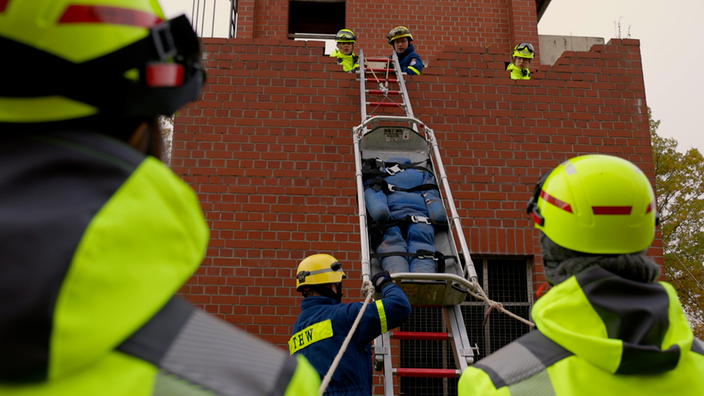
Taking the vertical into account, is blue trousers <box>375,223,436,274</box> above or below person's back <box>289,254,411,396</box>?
above

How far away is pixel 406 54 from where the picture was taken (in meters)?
6.67

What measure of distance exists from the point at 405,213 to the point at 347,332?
119 cm

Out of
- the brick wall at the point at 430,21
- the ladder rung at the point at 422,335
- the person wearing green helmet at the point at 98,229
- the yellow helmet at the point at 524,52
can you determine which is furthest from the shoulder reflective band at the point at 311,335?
the brick wall at the point at 430,21

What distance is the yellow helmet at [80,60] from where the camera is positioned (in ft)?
2.09

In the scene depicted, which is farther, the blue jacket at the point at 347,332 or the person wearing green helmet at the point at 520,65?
the person wearing green helmet at the point at 520,65

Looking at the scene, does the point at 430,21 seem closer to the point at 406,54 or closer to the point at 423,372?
the point at 406,54

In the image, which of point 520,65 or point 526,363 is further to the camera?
point 520,65

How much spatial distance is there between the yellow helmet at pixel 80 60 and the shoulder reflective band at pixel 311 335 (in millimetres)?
2864

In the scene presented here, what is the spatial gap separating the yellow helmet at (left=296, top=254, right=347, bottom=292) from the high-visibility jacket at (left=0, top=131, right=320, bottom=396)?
3093 mm

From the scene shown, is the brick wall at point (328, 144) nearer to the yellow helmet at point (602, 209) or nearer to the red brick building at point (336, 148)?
the red brick building at point (336, 148)

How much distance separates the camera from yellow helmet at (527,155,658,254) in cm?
151

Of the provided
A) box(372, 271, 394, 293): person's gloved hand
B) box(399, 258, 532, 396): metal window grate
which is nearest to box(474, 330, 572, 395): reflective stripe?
box(372, 271, 394, 293): person's gloved hand

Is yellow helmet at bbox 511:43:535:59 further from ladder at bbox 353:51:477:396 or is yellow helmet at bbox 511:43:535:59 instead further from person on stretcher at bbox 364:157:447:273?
person on stretcher at bbox 364:157:447:273

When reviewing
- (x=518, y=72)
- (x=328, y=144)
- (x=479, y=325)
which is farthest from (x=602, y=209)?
(x=518, y=72)
